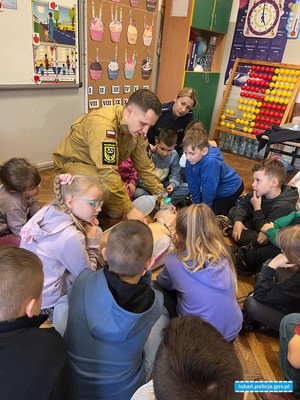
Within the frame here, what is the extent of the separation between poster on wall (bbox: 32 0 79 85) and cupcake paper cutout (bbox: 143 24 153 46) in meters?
1.01

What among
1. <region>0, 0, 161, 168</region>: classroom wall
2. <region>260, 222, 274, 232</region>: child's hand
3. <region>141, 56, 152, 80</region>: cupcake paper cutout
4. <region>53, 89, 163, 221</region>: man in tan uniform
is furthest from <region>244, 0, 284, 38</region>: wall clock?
<region>260, 222, 274, 232</region>: child's hand

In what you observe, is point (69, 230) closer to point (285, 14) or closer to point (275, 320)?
point (275, 320)

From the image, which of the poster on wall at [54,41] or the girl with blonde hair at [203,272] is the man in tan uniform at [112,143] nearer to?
the girl with blonde hair at [203,272]

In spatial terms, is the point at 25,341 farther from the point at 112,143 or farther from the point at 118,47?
the point at 118,47

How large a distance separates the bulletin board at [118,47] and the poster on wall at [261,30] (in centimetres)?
142

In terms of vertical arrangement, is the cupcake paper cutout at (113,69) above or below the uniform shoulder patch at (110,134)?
above

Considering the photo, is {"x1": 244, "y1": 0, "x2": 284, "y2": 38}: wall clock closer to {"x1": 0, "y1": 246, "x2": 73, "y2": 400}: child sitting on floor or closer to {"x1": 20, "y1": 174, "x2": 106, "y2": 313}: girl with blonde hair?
{"x1": 20, "y1": 174, "x2": 106, "y2": 313}: girl with blonde hair

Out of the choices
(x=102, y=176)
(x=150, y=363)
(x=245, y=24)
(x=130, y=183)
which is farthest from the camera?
(x=245, y=24)

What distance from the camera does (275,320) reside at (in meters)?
1.55

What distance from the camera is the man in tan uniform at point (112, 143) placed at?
1965 mm

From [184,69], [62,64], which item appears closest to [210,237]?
[62,64]

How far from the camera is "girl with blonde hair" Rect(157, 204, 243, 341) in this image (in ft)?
4.18

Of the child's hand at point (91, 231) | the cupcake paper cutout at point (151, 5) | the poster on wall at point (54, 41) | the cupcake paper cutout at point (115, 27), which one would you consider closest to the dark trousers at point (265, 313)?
the child's hand at point (91, 231)

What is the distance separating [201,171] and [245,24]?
3210 millimetres
